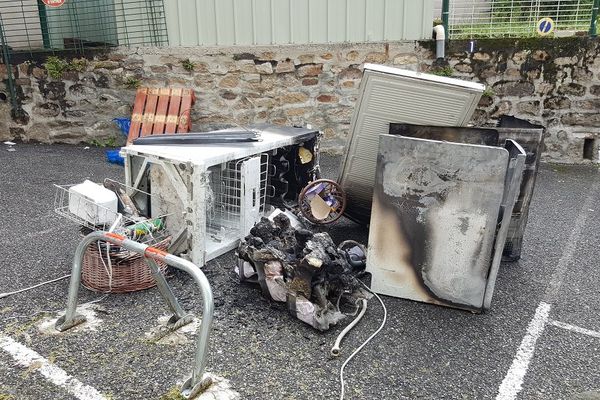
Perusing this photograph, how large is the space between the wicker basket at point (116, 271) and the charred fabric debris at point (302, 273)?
67 centimetres

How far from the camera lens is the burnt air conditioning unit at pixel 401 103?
12.1 feet

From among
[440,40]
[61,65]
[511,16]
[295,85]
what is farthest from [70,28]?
[511,16]

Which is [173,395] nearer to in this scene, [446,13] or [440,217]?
[440,217]

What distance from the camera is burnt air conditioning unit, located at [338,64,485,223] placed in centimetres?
368

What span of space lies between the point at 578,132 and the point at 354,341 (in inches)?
221

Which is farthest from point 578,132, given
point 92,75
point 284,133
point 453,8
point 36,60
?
point 36,60

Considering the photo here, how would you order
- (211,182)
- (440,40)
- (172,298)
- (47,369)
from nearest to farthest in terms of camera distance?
(47,369) < (172,298) < (211,182) < (440,40)

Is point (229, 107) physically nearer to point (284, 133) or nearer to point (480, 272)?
point (284, 133)

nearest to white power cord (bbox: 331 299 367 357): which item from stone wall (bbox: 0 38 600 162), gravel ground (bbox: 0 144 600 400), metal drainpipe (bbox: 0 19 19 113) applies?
gravel ground (bbox: 0 144 600 400)

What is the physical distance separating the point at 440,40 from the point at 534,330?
475 cm

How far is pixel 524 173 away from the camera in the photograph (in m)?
3.73

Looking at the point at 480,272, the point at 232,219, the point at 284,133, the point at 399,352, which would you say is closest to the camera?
the point at 399,352

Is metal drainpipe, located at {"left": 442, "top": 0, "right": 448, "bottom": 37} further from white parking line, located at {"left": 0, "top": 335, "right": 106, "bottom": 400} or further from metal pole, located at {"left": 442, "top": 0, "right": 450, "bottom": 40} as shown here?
white parking line, located at {"left": 0, "top": 335, "right": 106, "bottom": 400}

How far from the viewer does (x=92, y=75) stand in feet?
24.9
